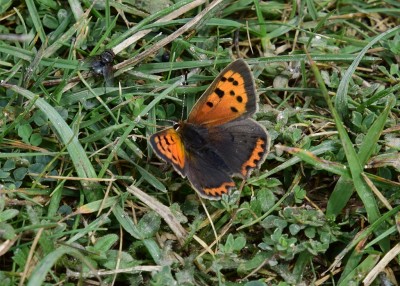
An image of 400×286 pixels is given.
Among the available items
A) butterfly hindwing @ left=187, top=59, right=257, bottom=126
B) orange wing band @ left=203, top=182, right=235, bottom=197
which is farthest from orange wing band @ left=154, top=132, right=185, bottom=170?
butterfly hindwing @ left=187, top=59, right=257, bottom=126

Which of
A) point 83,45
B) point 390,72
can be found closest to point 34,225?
point 83,45

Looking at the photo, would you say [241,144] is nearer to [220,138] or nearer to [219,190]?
[220,138]

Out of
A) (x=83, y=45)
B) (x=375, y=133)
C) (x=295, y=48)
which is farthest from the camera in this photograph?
(x=295, y=48)

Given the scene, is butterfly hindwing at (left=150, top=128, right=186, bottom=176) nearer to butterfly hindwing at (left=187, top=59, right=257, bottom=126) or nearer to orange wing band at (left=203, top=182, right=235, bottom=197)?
orange wing band at (left=203, top=182, right=235, bottom=197)

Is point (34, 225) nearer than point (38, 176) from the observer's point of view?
Yes

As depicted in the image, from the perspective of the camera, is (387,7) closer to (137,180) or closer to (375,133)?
(375,133)

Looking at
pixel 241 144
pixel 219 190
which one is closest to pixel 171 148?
pixel 219 190
